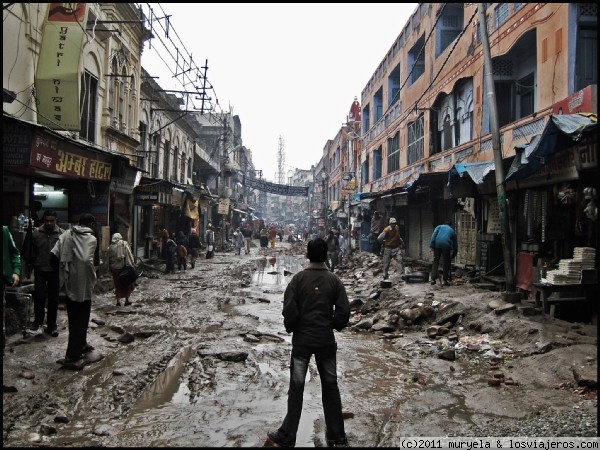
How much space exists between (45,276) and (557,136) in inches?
324

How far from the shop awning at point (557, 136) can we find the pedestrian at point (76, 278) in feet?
21.8

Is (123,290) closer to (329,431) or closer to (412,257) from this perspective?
(329,431)

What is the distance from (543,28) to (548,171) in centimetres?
399

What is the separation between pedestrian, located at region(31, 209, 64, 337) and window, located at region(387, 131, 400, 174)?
59.3 ft

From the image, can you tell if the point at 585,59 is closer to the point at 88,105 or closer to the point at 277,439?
the point at 277,439

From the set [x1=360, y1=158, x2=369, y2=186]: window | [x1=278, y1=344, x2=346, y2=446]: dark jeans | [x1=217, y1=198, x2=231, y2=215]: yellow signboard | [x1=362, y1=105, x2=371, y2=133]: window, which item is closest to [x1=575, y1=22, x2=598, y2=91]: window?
[x1=278, y1=344, x2=346, y2=446]: dark jeans

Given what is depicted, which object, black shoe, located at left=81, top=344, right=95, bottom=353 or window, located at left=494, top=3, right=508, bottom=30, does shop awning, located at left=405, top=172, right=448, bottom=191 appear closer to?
window, located at left=494, top=3, right=508, bottom=30

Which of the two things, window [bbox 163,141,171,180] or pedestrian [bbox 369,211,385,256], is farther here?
window [bbox 163,141,171,180]

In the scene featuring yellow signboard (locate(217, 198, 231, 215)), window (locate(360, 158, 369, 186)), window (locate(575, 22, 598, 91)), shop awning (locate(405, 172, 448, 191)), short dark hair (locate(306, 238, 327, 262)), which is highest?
window (locate(360, 158, 369, 186))

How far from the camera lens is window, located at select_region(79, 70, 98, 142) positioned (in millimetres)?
13469

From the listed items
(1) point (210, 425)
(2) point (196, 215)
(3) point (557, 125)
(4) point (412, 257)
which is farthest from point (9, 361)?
(2) point (196, 215)

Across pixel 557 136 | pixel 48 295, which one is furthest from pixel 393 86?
pixel 48 295

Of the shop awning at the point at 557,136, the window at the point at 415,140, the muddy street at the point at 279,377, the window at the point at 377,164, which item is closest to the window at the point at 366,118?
the window at the point at 377,164

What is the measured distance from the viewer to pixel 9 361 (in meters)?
5.63
